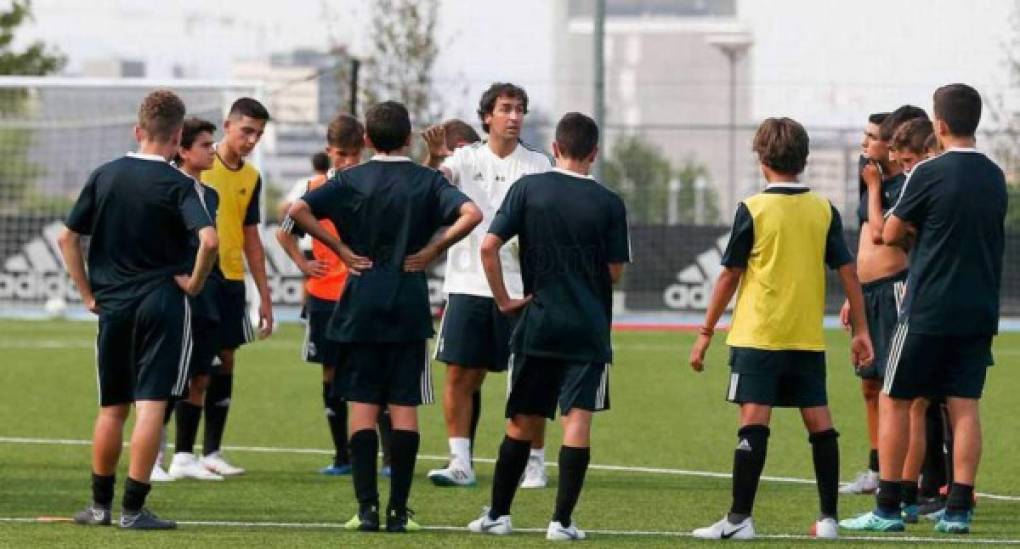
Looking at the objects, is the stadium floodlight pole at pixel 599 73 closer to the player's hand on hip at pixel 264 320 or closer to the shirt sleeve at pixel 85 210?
the player's hand on hip at pixel 264 320

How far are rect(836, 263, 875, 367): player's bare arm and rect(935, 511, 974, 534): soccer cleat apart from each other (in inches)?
31.2

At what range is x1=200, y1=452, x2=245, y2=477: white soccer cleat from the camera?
483 inches

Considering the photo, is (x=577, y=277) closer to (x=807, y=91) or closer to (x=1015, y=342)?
(x=1015, y=342)

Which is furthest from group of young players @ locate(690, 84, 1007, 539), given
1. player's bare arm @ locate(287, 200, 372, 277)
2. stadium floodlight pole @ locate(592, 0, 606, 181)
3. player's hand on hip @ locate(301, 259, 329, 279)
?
stadium floodlight pole @ locate(592, 0, 606, 181)

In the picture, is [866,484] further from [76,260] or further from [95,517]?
[76,260]

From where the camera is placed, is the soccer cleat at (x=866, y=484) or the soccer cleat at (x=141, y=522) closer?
the soccer cleat at (x=141, y=522)

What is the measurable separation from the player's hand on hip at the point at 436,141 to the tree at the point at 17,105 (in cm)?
1985

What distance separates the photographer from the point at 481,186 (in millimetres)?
11828

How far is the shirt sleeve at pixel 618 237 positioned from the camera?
9391 millimetres

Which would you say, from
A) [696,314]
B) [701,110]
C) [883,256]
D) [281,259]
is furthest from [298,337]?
[701,110]

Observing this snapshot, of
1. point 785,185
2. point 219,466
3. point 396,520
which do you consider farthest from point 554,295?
point 219,466

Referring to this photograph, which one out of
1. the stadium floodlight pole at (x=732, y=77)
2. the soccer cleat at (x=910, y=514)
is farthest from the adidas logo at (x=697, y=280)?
the soccer cleat at (x=910, y=514)

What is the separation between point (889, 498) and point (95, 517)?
3.53m

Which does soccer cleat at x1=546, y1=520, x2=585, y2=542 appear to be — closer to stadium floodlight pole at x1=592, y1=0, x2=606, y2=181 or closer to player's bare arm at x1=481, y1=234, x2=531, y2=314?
player's bare arm at x1=481, y1=234, x2=531, y2=314
